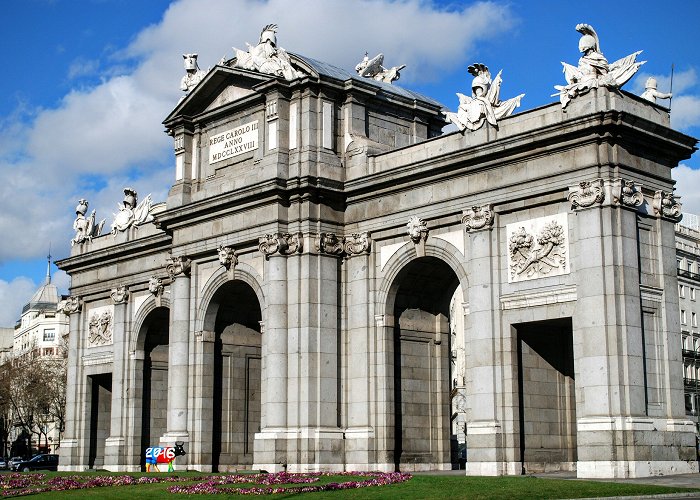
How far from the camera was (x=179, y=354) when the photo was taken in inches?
1939

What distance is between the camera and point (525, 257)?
38.5m

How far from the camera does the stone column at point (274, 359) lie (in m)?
43.2

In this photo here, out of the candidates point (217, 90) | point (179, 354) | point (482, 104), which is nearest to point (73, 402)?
point (179, 354)

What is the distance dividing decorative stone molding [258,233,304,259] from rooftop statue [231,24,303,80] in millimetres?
7038

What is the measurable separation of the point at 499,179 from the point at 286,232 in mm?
10073

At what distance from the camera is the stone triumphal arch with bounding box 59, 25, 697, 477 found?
119 feet

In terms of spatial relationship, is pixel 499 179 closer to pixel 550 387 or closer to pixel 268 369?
pixel 550 387

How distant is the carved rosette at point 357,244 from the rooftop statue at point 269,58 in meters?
7.46

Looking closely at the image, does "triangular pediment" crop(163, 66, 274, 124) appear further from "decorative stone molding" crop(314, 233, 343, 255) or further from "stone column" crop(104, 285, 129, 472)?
"stone column" crop(104, 285, 129, 472)

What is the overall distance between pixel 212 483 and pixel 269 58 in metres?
20.6

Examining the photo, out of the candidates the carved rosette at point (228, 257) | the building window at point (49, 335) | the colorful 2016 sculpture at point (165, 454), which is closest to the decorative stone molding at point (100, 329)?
the colorful 2016 sculpture at point (165, 454)

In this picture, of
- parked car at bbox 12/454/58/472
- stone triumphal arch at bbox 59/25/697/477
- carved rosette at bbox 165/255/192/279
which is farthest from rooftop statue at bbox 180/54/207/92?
parked car at bbox 12/454/58/472


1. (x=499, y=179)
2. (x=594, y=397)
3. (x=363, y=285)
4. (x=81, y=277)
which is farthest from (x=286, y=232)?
(x=81, y=277)

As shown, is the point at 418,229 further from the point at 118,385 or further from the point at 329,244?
the point at 118,385
